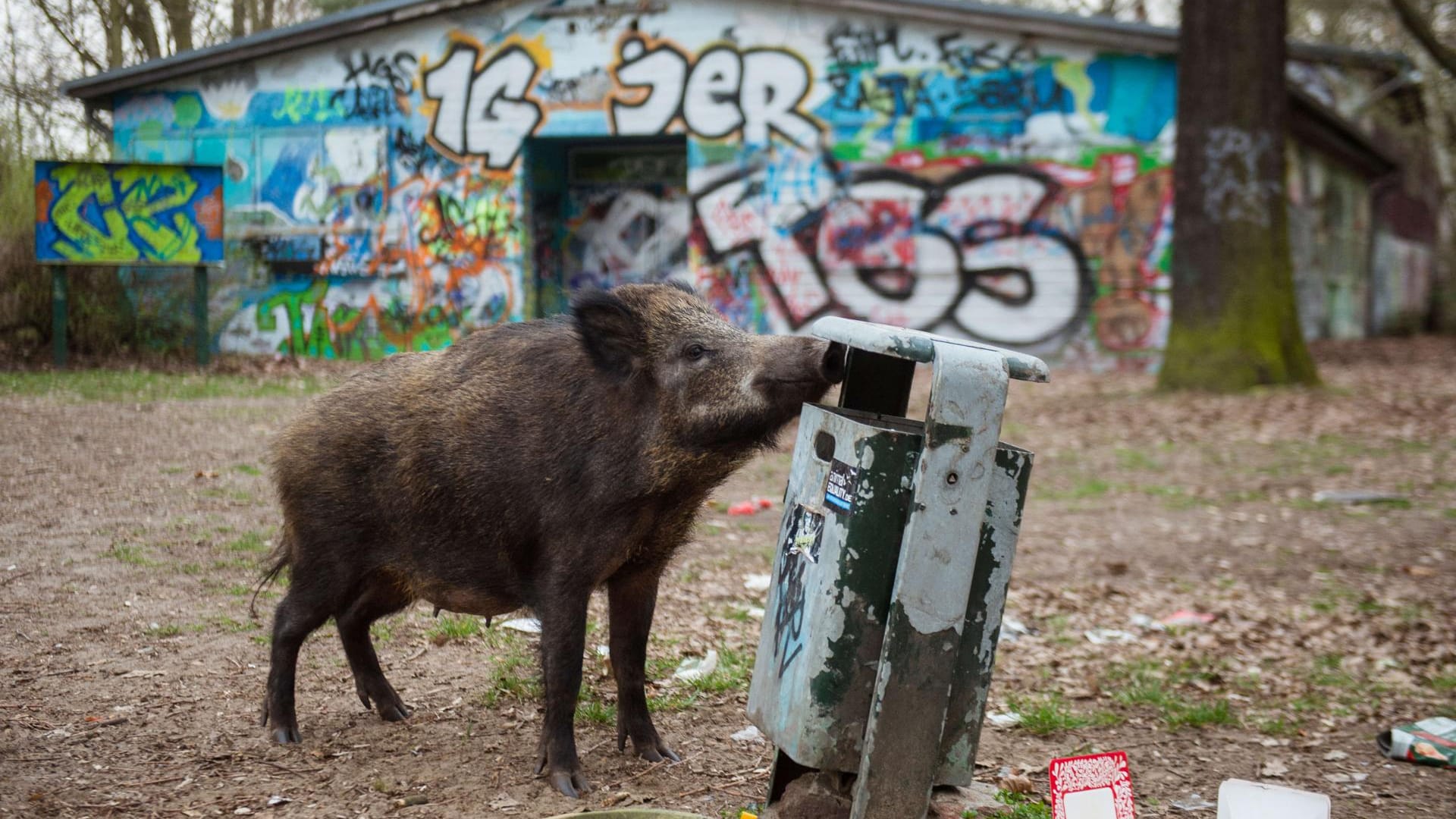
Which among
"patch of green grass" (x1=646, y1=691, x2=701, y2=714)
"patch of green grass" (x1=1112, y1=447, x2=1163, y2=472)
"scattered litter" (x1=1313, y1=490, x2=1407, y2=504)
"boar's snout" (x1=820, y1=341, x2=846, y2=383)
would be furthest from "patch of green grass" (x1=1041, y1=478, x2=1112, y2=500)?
"boar's snout" (x1=820, y1=341, x2=846, y2=383)

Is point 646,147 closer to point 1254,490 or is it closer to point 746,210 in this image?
point 746,210

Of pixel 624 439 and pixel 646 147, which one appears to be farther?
pixel 646 147

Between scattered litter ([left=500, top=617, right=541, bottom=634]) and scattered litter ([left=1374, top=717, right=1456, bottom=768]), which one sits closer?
scattered litter ([left=1374, top=717, right=1456, bottom=768])

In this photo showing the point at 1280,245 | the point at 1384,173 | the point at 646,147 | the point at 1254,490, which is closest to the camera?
the point at 1254,490

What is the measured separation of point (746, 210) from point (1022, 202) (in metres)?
3.76

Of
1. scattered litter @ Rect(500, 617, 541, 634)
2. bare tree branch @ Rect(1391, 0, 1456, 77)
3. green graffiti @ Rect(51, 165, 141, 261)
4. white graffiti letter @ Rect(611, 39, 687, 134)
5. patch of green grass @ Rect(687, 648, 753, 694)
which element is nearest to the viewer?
Answer: patch of green grass @ Rect(687, 648, 753, 694)

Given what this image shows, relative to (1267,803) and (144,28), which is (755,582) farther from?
(144,28)

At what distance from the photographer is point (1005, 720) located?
16.0 feet

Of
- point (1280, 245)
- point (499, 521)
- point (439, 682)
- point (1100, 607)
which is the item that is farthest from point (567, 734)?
point (1280, 245)

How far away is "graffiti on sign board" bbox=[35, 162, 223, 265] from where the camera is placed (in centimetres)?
1299

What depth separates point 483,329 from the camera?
4.78 metres

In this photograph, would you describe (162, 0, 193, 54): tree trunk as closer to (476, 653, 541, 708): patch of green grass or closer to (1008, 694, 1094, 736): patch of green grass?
(476, 653, 541, 708): patch of green grass

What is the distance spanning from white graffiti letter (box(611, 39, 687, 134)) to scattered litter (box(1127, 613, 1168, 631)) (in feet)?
40.1

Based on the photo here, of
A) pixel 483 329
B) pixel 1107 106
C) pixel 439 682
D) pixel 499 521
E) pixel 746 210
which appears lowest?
pixel 439 682
